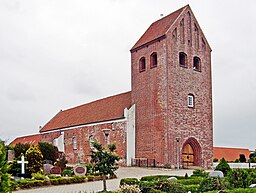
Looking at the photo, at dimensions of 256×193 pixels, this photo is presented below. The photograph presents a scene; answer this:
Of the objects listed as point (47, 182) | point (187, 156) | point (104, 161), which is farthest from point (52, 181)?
point (187, 156)

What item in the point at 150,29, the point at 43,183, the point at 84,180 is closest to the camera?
the point at 43,183

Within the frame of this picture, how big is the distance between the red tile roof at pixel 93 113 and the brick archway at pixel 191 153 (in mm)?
6390

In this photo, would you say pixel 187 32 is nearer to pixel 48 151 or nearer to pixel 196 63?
pixel 196 63

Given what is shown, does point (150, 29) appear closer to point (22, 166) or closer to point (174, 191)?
point (22, 166)

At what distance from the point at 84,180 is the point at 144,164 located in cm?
1199

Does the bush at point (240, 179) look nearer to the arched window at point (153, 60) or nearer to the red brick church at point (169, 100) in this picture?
the red brick church at point (169, 100)

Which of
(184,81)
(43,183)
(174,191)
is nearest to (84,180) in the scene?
(43,183)

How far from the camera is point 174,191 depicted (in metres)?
13.6

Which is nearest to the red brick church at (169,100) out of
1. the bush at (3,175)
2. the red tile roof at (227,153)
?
the red tile roof at (227,153)

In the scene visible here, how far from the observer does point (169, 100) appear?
108ft

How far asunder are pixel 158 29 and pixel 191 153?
36.7 ft

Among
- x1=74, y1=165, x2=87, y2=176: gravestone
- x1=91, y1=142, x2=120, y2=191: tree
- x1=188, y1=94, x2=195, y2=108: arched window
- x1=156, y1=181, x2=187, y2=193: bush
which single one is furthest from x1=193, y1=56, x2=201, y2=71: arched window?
x1=156, y1=181, x2=187, y2=193: bush

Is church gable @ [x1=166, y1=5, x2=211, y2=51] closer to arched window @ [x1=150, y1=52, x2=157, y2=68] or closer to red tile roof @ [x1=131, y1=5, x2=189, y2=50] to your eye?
red tile roof @ [x1=131, y1=5, x2=189, y2=50]

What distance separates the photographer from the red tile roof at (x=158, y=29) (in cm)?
3458
